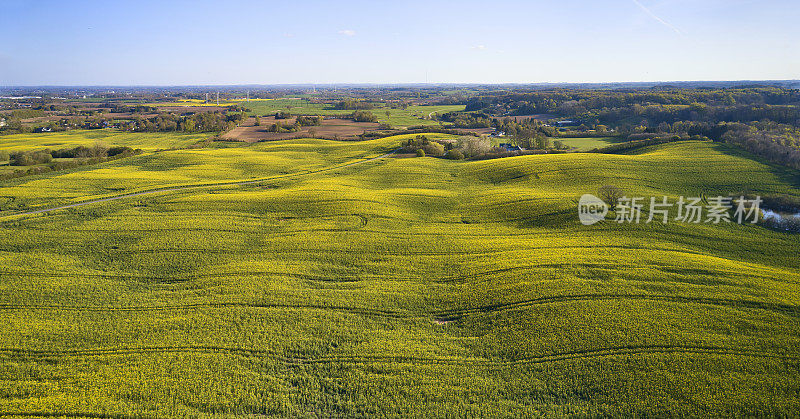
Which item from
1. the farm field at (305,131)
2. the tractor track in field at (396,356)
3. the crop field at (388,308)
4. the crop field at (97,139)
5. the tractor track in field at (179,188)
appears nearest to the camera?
the crop field at (388,308)

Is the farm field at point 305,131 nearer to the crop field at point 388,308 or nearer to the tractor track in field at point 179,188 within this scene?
the tractor track in field at point 179,188

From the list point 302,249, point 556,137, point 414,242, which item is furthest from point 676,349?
point 556,137

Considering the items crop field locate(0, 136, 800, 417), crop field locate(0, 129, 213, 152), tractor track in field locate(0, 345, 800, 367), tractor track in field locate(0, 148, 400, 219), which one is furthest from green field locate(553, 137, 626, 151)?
crop field locate(0, 129, 213, 152)

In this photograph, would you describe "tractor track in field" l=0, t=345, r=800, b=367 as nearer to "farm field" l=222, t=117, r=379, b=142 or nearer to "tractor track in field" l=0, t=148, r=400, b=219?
"tractor track in field" l=0, t=148, r=400, b=219

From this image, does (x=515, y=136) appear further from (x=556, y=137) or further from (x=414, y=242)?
(x=414, y=242)

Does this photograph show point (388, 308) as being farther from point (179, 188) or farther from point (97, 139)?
point (97, 139)

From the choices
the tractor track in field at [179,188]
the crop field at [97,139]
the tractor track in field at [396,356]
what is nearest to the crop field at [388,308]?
the tractor track in field at [396,356]

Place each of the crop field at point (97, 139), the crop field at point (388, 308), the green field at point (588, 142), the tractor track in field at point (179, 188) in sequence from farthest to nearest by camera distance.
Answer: the crop field at point (97, 139) → the green field at point (588, 142) → the tractor track in field at point (179, 188) → the crop field at point (388, 308)
